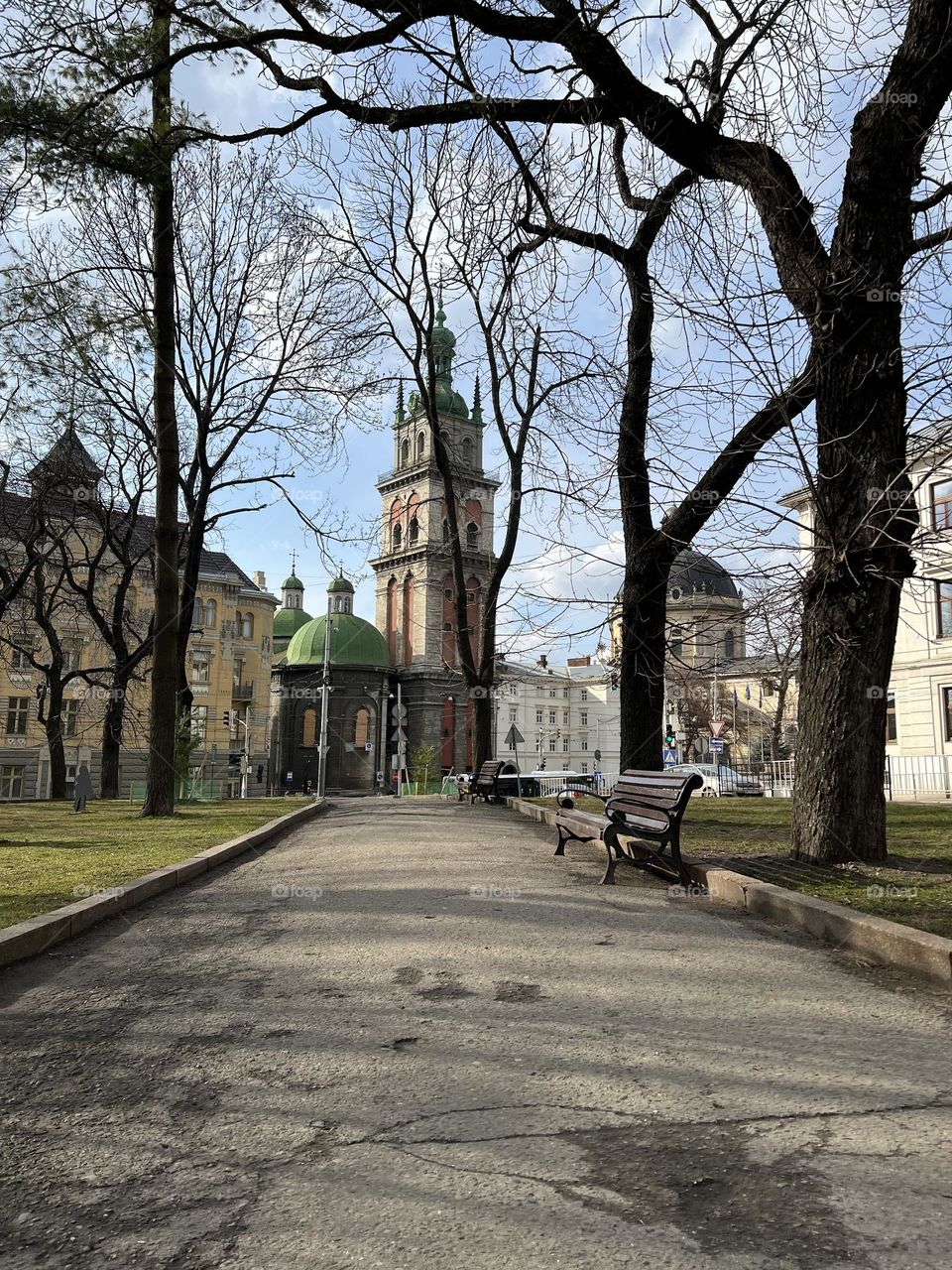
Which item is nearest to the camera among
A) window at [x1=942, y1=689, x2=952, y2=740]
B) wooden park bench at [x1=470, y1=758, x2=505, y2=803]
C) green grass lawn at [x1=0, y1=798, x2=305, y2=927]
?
green grass lawn at [x1=0, y1=798, x2=305, y2=927]

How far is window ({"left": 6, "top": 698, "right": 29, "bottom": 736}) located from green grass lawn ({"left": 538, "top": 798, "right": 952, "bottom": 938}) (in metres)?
46.2

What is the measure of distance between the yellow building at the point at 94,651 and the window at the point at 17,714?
5 centimetres

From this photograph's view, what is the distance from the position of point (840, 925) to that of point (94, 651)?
52756 mm

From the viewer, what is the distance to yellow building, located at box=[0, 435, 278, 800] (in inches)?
1084

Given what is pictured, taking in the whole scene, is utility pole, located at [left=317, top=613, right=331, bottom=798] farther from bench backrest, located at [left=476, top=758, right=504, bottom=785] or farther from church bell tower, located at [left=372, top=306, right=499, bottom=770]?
church bell tower, located at [left=372, top=306, right=499, bottom=770]

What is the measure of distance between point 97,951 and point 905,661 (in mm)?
31945

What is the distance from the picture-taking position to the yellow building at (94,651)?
27.5m

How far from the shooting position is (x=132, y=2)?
8.16 meters

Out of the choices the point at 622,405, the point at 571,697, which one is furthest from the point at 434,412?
the point at 571,697

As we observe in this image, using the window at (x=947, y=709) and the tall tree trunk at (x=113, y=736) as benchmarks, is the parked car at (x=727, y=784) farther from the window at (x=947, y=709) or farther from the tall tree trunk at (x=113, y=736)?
the tall tree trunk at (x=113, y=736)

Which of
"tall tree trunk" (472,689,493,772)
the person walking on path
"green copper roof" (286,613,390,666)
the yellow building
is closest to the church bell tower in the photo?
"green copper roof" (286,613,390,666)

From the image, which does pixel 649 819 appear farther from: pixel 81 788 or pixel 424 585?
pixel 424 585

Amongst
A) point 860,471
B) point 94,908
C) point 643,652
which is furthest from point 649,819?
point 94,908

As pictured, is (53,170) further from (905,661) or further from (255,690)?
(255,690)
